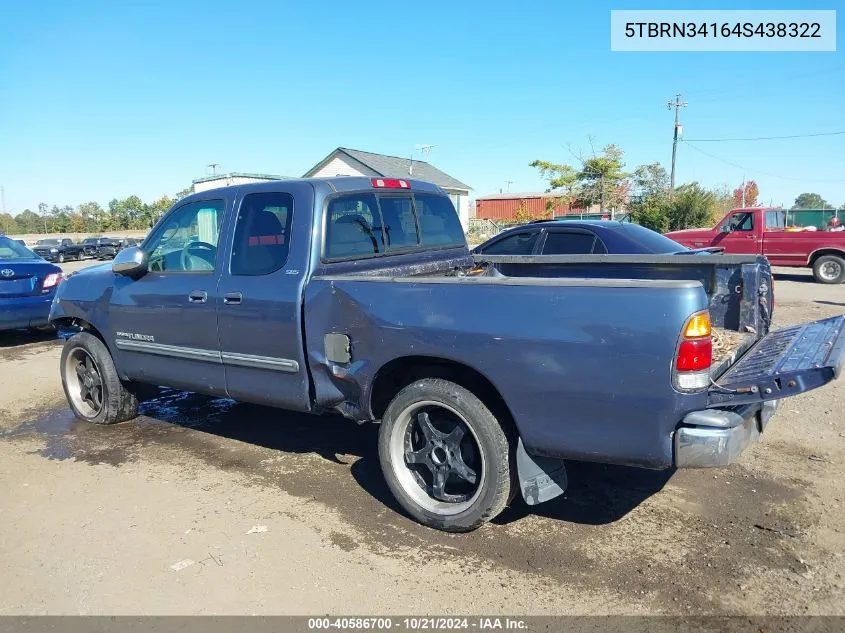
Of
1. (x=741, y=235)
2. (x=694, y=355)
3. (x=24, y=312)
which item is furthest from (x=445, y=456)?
(x=741, y=235)

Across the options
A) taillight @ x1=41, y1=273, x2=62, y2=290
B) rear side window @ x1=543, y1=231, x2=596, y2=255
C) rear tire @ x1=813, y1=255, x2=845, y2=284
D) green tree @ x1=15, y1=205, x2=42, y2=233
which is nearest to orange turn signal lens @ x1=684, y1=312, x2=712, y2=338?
rear side window @ x1=543, y1=231, x2=596, y2=255

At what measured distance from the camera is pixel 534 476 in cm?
333

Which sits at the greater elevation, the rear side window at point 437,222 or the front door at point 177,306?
the rear side window at point 437,222

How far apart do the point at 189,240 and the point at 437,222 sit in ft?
6.21

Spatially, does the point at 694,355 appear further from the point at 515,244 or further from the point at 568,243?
the point at 515,244

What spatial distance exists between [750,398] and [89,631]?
10.0ft

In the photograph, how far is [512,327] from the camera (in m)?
3.12

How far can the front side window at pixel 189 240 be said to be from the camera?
4.63 m

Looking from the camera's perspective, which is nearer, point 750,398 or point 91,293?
point 750,398

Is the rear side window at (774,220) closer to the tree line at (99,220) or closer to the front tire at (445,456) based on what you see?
the front tire at (445,456)

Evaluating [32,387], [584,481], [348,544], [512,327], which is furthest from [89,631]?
[32,387]

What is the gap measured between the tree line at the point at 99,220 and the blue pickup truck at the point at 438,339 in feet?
196

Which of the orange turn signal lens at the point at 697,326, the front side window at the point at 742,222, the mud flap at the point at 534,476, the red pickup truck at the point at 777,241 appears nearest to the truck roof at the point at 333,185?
the mud flap at the point at 534,476

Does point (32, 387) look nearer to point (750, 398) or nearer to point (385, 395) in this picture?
point (385, 395)
